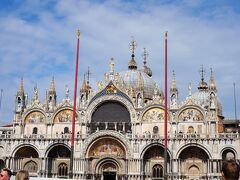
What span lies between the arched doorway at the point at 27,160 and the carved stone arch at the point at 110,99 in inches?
349

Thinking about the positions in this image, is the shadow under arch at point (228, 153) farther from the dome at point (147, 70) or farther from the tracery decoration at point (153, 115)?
the dome at point (147, 70)

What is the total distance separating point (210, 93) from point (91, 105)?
597 inches

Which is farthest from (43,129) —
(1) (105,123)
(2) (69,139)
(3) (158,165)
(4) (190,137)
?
(4) (190,137)

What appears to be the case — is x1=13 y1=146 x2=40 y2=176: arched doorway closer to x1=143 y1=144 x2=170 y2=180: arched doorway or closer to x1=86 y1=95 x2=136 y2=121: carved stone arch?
x1=86 y1=95 x2=136 y2=121: carved stone arch

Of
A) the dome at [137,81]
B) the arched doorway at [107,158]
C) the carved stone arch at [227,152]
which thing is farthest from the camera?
the dome at [137,81]

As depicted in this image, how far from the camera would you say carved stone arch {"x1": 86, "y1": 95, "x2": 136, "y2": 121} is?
4950 cm

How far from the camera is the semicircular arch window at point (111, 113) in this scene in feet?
165

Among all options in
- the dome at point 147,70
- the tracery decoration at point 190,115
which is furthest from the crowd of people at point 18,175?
the dome at point 147,70

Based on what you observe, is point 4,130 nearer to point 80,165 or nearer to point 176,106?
point 80,165

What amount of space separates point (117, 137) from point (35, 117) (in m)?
12.3

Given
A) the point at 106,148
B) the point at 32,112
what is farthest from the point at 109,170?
the point at 32,112

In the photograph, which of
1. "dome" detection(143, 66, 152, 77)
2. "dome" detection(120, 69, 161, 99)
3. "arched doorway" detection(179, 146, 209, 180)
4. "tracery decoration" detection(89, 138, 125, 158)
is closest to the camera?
"arched doorway" detection(179, 146, 209, 180)

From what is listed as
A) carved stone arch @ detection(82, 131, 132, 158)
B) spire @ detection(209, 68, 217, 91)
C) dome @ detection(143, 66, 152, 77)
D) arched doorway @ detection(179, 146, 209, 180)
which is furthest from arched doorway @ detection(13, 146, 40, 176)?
dome @ detection(143, 66, 152, 77)

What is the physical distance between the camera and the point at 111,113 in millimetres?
50688
